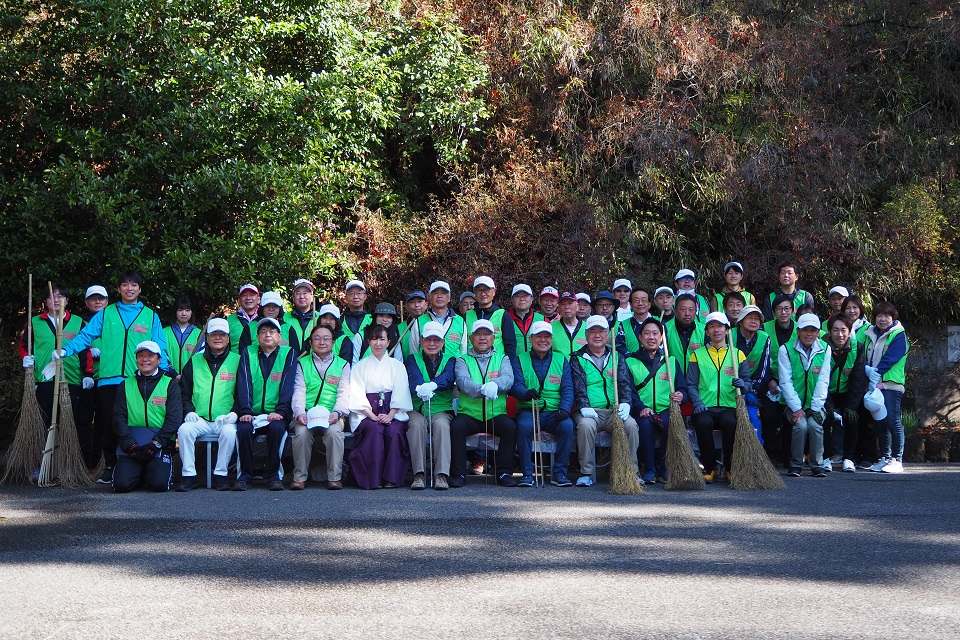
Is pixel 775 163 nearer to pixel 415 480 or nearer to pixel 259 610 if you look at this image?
pixel 415 480

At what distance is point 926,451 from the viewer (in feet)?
41.7

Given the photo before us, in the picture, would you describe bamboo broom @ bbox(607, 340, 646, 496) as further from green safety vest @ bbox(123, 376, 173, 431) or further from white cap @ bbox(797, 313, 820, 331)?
green safety vest @ bbox(123, 376, 173, 431)

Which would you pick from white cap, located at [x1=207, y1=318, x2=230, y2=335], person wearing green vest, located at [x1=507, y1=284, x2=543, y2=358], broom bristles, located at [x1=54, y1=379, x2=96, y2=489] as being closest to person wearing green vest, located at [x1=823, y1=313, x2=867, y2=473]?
person wearing green vest, located at [x1=507, y1=284, x2=543, y2=358]

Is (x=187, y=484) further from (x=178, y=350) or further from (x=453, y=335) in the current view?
(x=453, y=335)

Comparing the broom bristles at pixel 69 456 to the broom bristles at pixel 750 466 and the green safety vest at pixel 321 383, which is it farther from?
the broom bristles at pixel 750 466

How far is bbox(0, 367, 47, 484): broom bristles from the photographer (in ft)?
34.3

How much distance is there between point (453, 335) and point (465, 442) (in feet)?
4.30

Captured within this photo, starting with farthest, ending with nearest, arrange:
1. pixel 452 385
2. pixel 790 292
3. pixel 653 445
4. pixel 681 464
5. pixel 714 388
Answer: pixel 790 292
pixel 714 388
pixel 452 385
pixel 653 445
pixel 681 464

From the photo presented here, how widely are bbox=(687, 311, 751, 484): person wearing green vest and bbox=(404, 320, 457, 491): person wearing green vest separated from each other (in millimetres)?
2552

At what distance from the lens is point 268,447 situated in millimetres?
10383

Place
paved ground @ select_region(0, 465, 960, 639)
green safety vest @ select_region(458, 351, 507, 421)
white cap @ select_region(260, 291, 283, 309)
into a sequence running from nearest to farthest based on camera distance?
paved ground @ select_region(0, 465, 960, 639), green safety vest @ select_region(458, 351, 507, 421), white cap @ select_region(260, 291, 283, 309)

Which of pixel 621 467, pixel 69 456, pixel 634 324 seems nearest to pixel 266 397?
pixel 69 456

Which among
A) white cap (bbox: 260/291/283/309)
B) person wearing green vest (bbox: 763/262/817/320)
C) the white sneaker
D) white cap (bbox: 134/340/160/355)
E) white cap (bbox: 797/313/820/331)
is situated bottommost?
the white sneaker

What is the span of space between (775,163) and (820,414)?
5.48 metres
